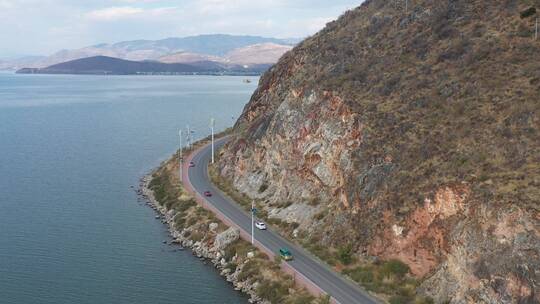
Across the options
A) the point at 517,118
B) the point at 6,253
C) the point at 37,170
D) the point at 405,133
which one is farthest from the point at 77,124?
the point at 517,118

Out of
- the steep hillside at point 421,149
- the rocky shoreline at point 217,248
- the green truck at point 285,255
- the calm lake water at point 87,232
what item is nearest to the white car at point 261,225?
the rocky shoreline at point 217,248

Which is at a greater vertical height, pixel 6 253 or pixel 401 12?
pixel 401 12

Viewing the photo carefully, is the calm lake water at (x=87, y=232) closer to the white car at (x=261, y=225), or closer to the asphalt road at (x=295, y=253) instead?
the asphalt road at (x=295, y=253)

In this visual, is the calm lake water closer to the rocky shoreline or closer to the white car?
the rocky shoreline

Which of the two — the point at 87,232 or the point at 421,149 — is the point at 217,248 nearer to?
the point at 87,232

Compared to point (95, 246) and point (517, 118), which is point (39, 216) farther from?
point (517, 118)

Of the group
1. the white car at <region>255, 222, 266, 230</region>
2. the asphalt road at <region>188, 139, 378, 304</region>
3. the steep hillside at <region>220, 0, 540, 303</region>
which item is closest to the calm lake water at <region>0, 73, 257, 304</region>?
the asphalt road at <region>188, 139, 378, 304</region>
